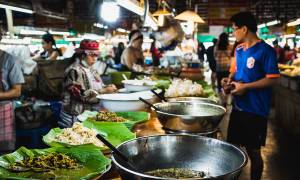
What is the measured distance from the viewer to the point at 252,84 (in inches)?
149

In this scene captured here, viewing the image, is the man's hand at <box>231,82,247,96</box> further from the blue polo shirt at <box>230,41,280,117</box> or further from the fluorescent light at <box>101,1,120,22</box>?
the fluorescent light at <box>101,1,120,22</box>

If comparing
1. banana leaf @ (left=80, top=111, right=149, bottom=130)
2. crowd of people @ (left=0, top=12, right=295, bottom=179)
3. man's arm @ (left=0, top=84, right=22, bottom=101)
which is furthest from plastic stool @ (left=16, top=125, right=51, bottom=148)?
banana leaf @ (left=80, top=111, right=149, bottom=130)

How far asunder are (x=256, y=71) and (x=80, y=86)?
2.14 metres

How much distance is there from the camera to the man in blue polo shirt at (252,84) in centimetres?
377

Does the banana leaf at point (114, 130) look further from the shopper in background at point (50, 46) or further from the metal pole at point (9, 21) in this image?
the metal pole at point (9, 21)

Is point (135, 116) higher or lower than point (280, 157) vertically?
higher

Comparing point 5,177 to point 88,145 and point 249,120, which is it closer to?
point 88,145

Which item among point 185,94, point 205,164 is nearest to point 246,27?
point 185,94

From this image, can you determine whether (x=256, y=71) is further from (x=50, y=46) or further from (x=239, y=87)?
(x=50, y=46)

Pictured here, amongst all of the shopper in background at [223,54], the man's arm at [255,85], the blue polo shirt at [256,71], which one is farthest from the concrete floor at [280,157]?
the shopper in background at [223,54]

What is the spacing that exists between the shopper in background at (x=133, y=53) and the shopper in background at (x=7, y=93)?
12.8 ft

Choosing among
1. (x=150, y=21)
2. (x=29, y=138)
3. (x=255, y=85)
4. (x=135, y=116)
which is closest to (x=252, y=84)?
(x=255, y=85)

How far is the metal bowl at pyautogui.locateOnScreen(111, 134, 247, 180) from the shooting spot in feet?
5.80

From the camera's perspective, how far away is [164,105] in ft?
9.59
